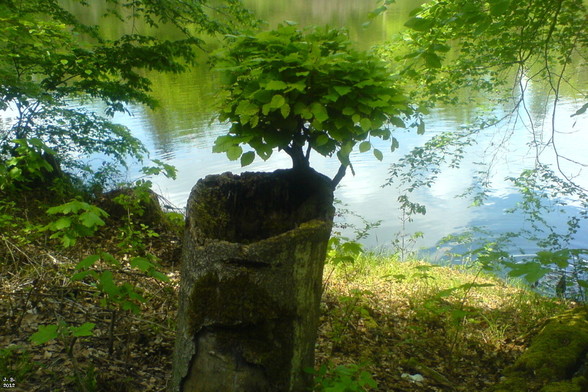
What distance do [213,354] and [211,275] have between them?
0.33 metres

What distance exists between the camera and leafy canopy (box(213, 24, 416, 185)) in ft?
5.87

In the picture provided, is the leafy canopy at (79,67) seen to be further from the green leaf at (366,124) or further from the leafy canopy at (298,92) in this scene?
the green leaf at (366,124)

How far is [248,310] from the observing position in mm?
1724

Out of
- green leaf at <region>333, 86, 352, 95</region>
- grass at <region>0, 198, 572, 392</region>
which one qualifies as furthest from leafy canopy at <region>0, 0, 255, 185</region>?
green leaf at <region>333, 86, 352, 95</region>

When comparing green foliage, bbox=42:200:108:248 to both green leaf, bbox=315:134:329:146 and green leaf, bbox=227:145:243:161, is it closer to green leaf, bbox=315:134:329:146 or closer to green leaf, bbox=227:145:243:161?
green leaf, bbox=227:145:243:161

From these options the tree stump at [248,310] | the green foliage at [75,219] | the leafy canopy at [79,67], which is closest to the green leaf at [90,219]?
the green foliage at [75,219]

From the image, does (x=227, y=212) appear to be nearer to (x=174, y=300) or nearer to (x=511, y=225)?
(x=174, y=300)


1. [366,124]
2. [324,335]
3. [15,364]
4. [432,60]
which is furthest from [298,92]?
[15,364]

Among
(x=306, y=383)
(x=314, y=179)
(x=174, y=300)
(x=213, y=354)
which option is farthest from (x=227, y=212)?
(x=174, y=300)

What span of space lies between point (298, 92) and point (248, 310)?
37.5 inches

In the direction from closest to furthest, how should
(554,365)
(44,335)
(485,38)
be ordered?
(44,335)
(554,365)
(485,38)

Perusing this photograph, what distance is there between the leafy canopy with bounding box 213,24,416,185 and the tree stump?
1.38 feet

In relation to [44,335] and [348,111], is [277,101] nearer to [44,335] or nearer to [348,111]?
[348,111]

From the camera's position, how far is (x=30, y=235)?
3.69m
